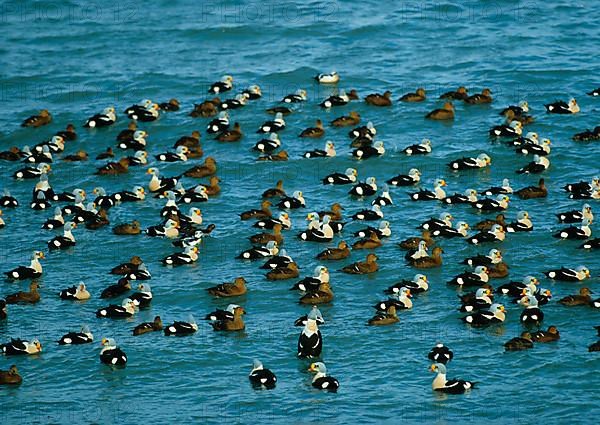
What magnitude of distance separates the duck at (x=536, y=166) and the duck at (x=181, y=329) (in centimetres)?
1385

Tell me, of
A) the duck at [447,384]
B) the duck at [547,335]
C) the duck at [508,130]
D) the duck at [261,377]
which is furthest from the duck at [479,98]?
the duck at [261,377]

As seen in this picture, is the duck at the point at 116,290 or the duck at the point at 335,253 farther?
the duck at the point at 335,253

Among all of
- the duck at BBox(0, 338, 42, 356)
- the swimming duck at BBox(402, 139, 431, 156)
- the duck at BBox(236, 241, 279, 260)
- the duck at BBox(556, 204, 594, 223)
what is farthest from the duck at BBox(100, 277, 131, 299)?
the swimming duck at BBox(402, 139, 431, 156)

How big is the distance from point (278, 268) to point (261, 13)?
2719cm

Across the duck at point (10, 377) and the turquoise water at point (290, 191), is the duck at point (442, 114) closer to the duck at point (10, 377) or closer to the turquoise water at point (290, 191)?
the turquoise water at point (290, 191)

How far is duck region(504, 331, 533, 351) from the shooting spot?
32969mm

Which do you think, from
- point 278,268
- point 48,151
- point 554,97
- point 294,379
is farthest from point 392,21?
point 294,379

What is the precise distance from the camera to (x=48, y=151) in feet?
152

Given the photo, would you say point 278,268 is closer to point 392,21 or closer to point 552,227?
point 552,227

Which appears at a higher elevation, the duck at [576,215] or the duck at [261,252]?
the duck at [576,215]

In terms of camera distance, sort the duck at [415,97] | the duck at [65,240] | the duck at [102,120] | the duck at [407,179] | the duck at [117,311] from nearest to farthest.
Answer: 1. the duck at [117,311]
2. the duck at [65,240]
3. the duck at [407,179]
4. the duck at [102,120]
5. the duck at [415,97]

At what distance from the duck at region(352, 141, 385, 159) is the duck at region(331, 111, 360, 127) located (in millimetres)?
2449

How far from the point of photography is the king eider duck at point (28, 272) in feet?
124

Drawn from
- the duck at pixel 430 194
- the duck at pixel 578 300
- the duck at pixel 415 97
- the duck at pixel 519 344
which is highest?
the duck at pixel 415 97
